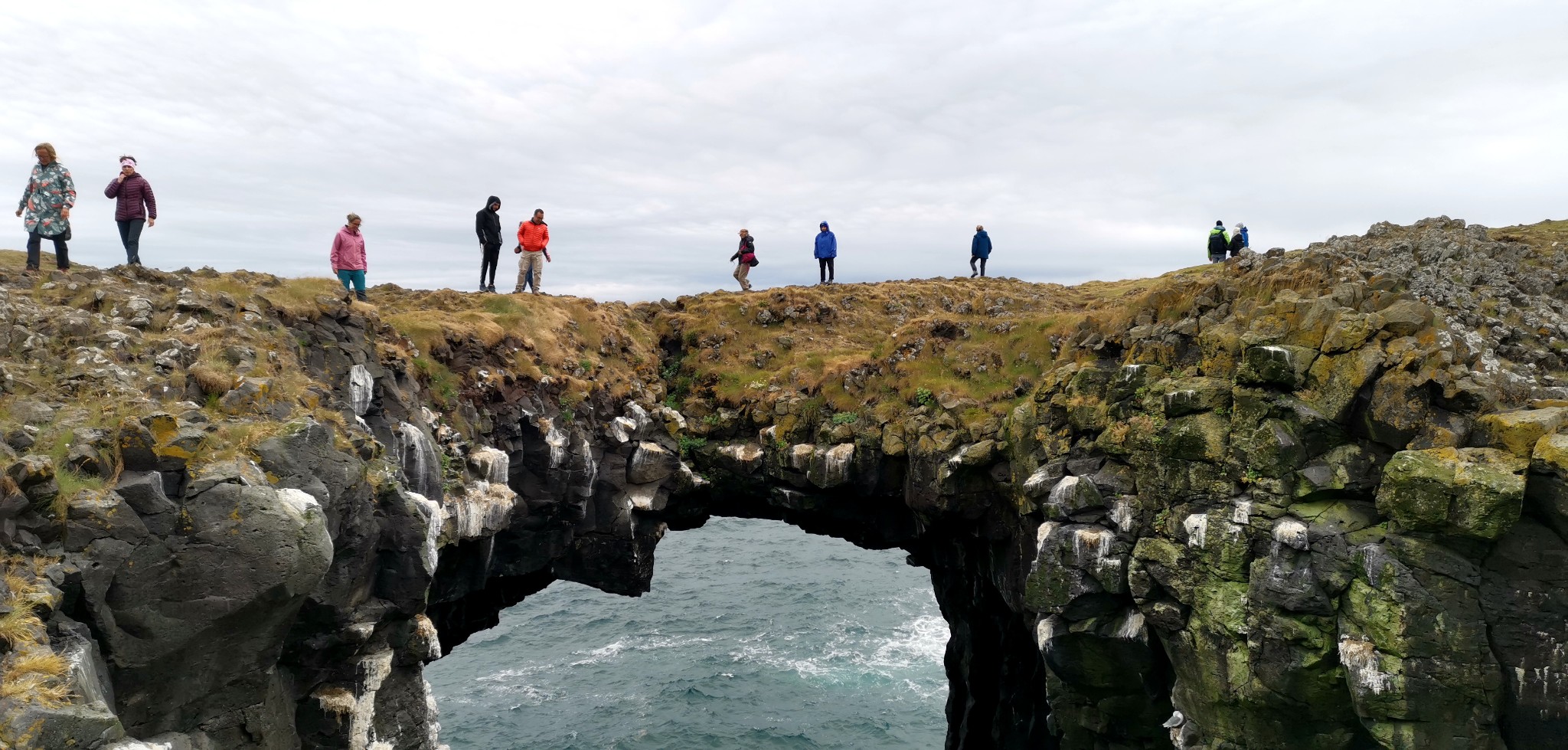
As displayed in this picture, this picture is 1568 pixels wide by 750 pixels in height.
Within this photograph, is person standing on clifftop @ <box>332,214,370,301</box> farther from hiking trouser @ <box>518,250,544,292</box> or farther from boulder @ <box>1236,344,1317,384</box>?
boulder @ <box>1236,344,1317,384</box>

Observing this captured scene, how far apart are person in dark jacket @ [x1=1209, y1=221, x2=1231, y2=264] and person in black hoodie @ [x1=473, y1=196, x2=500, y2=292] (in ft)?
97.6

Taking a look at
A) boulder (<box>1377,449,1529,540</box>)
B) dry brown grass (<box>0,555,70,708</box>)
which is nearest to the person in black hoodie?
dry brown grass (<box>0,555,70,708</box>)

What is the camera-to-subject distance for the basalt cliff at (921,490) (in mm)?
14266

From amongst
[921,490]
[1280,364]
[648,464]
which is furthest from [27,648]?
[921,490]

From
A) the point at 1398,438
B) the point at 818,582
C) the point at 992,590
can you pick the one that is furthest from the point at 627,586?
the point at 818,582

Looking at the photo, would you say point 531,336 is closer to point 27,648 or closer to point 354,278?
point 354,278

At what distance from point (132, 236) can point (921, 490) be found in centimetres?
2368

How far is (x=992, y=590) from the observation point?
111ft

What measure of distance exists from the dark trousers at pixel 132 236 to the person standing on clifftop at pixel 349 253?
514cm

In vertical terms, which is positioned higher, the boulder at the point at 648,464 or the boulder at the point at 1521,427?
the boulder at the point at 1521,427

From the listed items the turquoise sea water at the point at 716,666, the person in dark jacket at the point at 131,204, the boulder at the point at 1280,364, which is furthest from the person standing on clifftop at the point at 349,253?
the turquoise sea water at the point at 716,666

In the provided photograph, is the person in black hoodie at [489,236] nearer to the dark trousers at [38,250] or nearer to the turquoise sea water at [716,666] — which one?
the dark trousers at [38,250]

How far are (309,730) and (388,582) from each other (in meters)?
3.36

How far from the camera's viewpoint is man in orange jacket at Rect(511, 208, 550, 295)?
34938 millimetres
